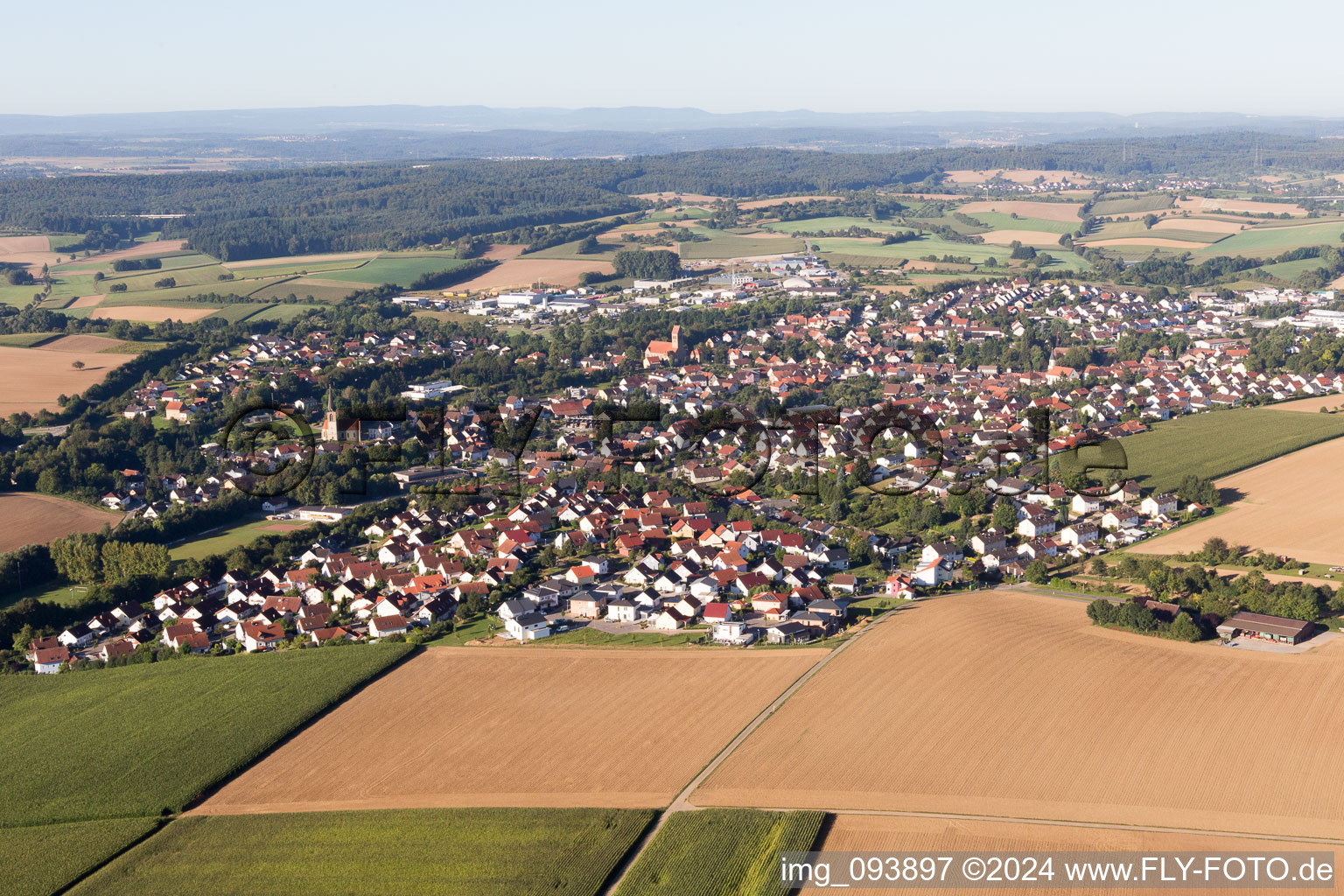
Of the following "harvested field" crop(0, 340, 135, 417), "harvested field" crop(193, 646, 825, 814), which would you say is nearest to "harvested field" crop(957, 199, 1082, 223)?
"harvested field" crop(0, 340, 135, 417)

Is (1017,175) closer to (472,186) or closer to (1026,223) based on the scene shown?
(1026,223)

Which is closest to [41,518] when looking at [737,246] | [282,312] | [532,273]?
[282,312]

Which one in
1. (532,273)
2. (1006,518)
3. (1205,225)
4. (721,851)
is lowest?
(721,851)

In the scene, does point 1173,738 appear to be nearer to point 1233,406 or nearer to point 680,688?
point 680,688

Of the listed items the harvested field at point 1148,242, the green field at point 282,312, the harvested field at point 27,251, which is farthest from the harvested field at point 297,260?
the harvested field at point 1148,242

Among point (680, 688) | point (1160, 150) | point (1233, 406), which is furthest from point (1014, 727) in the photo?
point (1160, 150)

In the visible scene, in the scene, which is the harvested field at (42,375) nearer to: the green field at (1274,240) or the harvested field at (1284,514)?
the harvested field at (1284,514)
